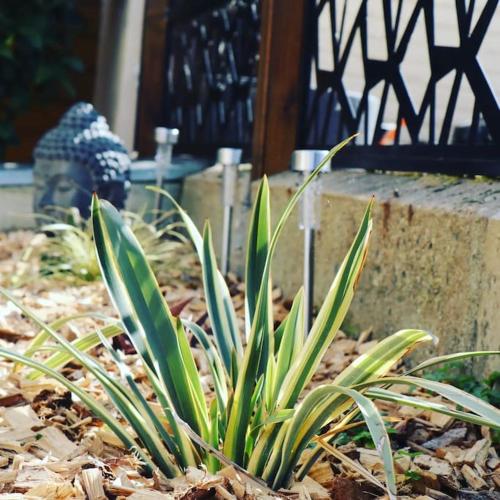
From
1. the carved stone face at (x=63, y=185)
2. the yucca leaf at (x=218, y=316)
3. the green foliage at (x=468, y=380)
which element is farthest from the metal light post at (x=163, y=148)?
the yucca leaf at (x=218, y=316)

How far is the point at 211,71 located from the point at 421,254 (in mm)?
2414

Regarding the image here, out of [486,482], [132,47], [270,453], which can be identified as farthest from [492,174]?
[132,47]

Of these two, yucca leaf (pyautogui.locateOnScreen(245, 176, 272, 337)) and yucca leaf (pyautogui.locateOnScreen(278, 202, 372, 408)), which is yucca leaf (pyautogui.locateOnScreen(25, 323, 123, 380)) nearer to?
yucca leaf (pyautogui.locateOnScreen(245, 176, 272, 337))

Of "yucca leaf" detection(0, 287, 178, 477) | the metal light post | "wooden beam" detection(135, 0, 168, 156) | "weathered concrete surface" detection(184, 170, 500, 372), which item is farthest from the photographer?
"wooden beam" detection(135, 0, 168, 156)

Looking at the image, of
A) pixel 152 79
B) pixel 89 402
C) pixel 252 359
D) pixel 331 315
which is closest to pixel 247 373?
pixel 252 359

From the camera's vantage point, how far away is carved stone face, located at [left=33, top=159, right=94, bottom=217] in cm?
354

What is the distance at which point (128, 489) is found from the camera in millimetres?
1289

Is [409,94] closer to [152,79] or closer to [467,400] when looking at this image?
[467,400]

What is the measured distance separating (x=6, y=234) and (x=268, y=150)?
136 cm

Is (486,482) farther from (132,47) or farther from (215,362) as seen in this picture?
(132,47)

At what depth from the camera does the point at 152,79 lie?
4762mm

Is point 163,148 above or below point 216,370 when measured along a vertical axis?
above

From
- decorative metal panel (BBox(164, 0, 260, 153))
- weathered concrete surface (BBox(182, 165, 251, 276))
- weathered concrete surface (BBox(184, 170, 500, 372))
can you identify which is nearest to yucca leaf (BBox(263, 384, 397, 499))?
weathered concrete surface (BBox(184, 170, 500, 372))

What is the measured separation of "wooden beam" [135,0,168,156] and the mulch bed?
278 centimetres
